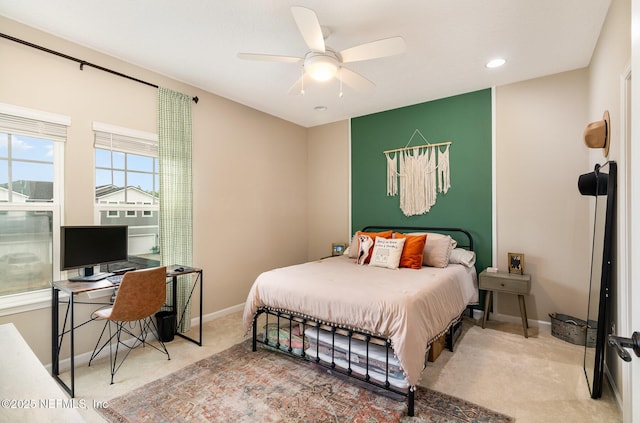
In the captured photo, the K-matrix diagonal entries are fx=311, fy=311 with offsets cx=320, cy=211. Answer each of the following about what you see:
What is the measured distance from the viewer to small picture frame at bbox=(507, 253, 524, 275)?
134 inches

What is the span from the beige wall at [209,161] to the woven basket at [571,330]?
11.3 ft

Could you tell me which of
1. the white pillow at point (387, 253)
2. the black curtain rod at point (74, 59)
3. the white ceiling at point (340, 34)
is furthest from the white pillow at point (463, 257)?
the black curtain rod at point (74, 59)

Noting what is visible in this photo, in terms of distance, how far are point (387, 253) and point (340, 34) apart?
215 centimetres

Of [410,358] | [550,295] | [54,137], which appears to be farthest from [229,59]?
[550,295]

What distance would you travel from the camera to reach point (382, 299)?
2158 mm

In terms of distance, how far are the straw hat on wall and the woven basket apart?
5.31 feet

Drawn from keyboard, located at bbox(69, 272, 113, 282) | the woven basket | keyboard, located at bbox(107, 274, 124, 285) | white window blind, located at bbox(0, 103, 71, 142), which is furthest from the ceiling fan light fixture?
the woven basket

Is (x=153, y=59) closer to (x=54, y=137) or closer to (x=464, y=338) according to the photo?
(x=54, y=137)

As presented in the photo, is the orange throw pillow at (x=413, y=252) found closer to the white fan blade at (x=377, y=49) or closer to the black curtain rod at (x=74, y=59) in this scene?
the white fan blade at (x=377, y=49)

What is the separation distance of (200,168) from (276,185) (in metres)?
1.32

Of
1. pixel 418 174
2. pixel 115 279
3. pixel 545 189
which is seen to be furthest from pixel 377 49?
pixel 115 279

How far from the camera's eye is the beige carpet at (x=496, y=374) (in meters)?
2.04

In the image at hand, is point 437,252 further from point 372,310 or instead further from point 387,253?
point 372,310

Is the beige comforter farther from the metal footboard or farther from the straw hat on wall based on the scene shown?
the straw hat on wall
